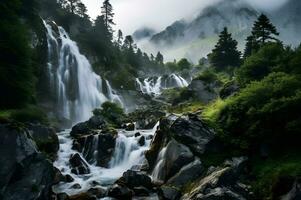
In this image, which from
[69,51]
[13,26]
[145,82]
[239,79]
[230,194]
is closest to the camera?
[230,194]

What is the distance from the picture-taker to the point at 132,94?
97.1 metres

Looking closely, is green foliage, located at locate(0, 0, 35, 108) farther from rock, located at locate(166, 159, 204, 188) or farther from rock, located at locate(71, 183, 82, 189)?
rock, located at locate(166, 159, 204, 188)

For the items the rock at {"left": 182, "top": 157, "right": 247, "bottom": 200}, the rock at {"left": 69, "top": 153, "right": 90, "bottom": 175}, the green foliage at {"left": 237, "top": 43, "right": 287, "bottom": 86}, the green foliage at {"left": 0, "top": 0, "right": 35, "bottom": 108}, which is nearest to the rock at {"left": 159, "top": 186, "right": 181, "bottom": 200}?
the rock at {"left": 182, "top": 157, "right": 247, "bottom": 200}

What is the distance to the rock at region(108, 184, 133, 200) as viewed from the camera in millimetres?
32688

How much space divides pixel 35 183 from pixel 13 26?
30824mm

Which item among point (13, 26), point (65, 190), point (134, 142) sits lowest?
point (65, 190)

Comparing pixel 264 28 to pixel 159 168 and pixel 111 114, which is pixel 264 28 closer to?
pixel 111 114

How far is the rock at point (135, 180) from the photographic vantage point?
1367 inches

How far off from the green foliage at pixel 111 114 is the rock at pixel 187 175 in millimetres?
25849

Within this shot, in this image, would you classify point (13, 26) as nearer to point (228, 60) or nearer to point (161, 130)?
point (161, 130)

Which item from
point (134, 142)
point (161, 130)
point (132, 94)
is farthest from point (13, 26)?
point (132, 94)

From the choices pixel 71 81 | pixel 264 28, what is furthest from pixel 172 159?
pixel 71 81

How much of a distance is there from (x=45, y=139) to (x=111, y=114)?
2040cm

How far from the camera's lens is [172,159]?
3662cm
